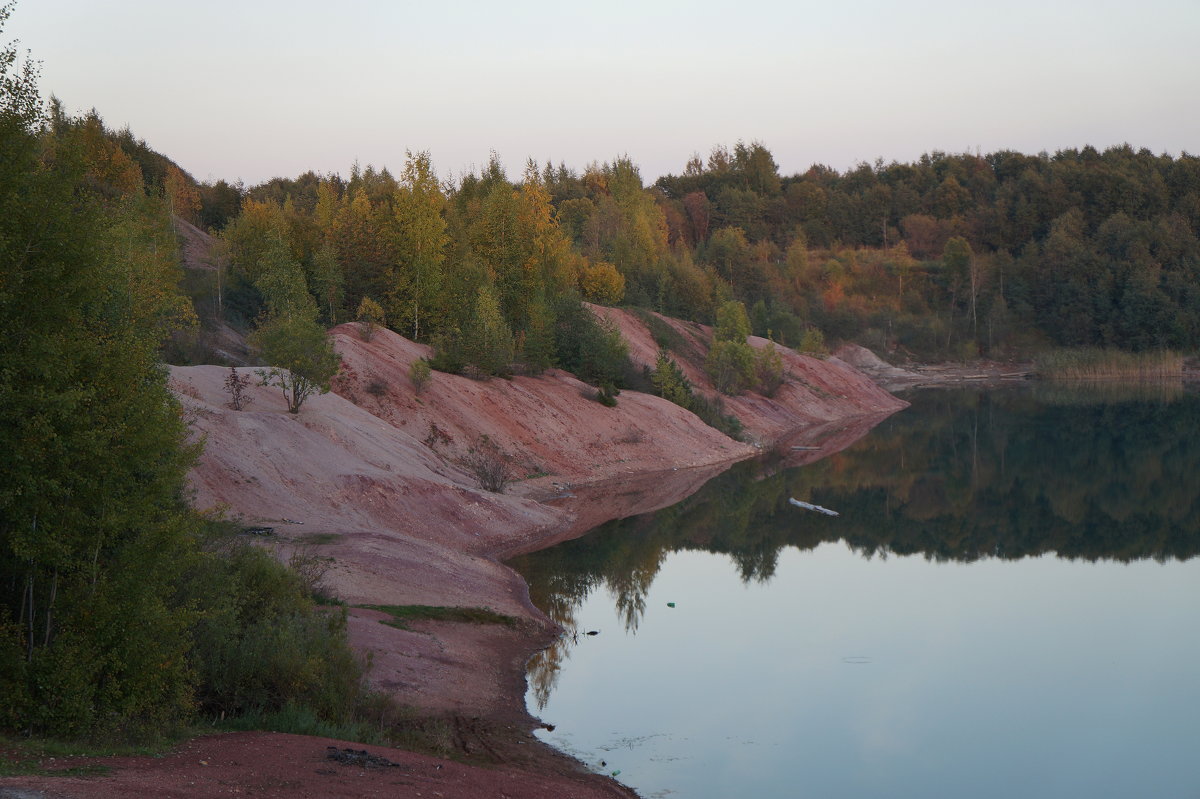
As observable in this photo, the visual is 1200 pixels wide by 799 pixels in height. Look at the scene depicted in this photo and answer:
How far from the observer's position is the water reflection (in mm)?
30062

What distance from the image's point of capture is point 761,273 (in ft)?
358

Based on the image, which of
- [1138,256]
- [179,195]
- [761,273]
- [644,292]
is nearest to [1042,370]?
[1138,256]

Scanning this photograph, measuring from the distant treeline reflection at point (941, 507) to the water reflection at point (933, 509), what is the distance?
78 mm

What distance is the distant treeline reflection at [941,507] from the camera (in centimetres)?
3150

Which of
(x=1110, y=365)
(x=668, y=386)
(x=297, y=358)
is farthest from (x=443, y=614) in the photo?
(x=1110, y=365)

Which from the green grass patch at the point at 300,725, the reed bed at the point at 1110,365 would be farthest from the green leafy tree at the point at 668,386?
the reed bed at the point at 1110,365

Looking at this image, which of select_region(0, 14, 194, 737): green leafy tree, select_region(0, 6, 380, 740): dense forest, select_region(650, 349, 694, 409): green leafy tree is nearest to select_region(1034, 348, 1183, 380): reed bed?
select_region(650, 349, 694, 409): green leafy tree

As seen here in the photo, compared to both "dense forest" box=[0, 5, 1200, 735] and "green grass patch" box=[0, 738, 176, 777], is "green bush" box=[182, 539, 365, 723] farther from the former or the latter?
"green grass patch" box=[0, 738, 176, 777]

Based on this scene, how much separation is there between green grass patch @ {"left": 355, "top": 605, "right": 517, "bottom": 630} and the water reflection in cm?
153

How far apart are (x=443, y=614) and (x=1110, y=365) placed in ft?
323

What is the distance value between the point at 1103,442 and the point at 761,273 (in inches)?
2126

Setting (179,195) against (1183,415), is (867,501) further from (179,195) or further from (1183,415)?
(179,195)

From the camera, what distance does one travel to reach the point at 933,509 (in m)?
41.7

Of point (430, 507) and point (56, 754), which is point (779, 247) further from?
point (56, 754)
